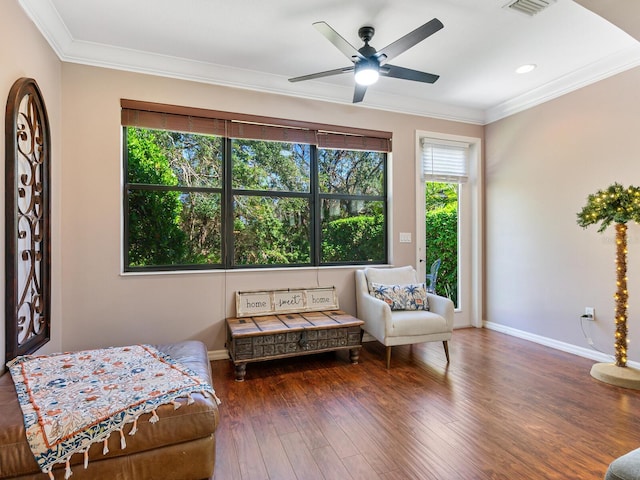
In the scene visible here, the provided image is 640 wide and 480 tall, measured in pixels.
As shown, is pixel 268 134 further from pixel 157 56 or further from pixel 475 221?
pixel 475 221

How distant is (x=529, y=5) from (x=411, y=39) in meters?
0.88

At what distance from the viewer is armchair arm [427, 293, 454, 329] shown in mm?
3303

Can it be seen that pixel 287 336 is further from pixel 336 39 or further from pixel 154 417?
pixel 336 39

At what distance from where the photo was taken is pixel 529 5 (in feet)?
7.80

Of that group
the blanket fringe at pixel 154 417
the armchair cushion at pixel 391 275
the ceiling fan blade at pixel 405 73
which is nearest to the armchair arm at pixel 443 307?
the armchair cushion at pixel 391 275

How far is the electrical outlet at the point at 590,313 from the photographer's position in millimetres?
3354

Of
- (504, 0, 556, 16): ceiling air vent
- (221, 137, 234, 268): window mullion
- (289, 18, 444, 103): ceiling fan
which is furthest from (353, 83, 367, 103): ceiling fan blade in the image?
(221, 137, 234, 268): window mullion

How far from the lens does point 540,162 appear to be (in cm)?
384

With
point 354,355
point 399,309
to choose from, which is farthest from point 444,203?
point 354,355

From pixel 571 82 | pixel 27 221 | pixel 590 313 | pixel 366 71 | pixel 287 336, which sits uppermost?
pixel 571 82

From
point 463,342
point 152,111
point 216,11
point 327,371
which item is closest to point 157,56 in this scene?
point 152,111

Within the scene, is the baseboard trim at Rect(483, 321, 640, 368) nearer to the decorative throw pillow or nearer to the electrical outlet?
the electrical outlet

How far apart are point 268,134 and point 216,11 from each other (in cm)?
123

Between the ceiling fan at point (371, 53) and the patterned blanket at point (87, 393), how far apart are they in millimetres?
2211
